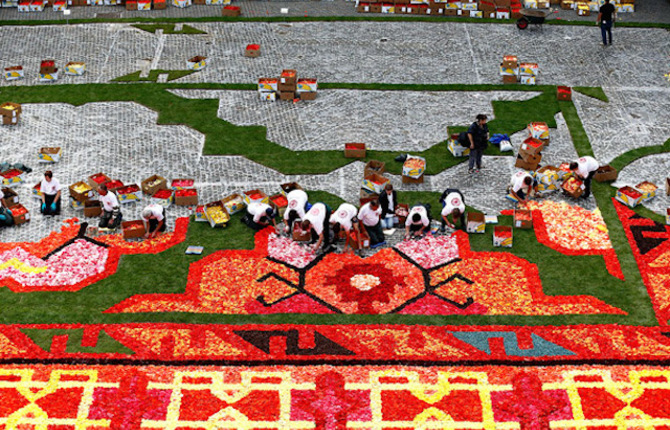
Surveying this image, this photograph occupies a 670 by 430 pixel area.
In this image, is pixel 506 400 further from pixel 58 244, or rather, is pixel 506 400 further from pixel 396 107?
pixel 396 107

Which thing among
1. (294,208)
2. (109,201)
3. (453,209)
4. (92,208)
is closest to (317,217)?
(294,208)

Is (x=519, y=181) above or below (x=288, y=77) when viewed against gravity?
below

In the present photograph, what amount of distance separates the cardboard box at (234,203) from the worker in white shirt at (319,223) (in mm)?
2584

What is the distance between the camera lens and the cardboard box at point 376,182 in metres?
25.5

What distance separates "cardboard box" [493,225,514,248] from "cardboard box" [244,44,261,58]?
15752 mm

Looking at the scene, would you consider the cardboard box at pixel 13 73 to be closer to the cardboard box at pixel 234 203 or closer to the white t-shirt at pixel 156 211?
the white t-shirt at pixel 156 211

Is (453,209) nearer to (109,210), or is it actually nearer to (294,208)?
(294,208)

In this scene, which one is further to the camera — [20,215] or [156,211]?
[20,215]

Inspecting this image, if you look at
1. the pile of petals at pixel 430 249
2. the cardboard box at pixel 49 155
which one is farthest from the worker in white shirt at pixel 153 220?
the pile of petals at pixel 430 249

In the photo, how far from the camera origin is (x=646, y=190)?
25828 mm

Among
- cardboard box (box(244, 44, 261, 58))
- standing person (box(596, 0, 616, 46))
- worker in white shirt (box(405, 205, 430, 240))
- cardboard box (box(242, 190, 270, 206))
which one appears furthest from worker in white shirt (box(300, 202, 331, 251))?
standing person (box(596, 0, 616, 46))

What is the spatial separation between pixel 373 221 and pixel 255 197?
3814 mm

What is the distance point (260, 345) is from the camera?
20266 millimetres

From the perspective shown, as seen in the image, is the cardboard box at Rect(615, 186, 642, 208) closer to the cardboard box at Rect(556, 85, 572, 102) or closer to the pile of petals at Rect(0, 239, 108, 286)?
the cardboard box at Rect(556, 85, 572, 102)
